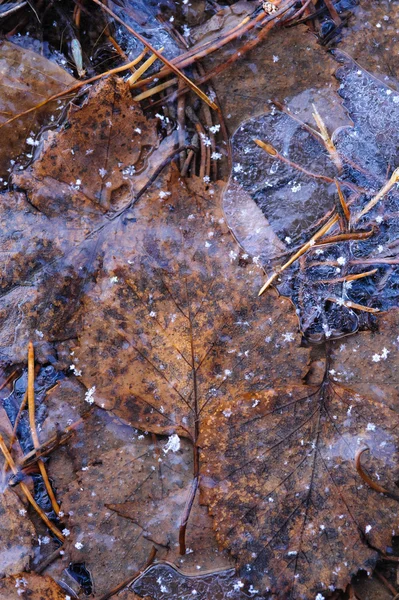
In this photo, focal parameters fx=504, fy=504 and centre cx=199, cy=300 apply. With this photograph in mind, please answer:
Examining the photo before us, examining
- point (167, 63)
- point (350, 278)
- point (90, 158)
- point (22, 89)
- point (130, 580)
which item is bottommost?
point (130, 580)

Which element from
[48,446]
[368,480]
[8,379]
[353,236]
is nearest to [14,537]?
[48,446]

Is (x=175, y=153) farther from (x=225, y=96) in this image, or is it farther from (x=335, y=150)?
(x=335, y=150)

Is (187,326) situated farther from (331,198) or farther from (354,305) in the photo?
(331,198)

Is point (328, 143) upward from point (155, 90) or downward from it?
downward

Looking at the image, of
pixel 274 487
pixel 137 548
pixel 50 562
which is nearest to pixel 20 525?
pixel 50 562

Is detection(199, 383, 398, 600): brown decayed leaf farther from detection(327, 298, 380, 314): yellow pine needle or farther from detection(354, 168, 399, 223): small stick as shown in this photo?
detection(354, 168, 399, 223): small stick

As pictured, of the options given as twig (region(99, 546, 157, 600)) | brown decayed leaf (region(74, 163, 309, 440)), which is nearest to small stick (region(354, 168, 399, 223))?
brown decayed leaf (region(74, 163, 309, 440))
